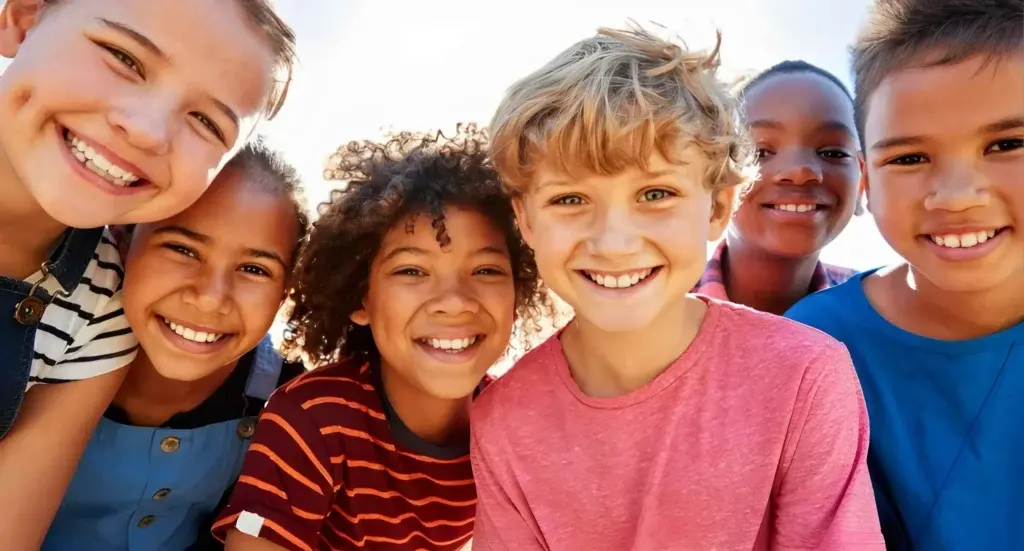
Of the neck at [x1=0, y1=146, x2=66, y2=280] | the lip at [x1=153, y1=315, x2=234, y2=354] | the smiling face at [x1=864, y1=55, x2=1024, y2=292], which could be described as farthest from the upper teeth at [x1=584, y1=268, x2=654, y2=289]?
the neck at [x1=0, y1=146, x2=66, y2=280]

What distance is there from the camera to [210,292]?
1.61 metres

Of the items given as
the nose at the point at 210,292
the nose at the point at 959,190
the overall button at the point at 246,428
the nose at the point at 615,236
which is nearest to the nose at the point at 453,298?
the nose at the point at 615,236

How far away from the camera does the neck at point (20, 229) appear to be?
4.82 feet

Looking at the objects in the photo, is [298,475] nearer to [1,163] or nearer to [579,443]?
[579,443]

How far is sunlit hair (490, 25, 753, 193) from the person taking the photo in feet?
4.36

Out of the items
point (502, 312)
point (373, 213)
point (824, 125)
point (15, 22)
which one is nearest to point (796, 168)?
point (824, 125)

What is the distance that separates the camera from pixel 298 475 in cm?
153

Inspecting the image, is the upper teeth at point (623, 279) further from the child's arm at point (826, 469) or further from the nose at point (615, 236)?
the child's arm at point (826, 469)

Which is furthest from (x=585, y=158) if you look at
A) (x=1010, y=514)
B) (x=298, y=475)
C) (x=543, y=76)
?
(x=1010, y=514)

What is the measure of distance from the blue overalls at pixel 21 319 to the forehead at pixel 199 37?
0.48 meters

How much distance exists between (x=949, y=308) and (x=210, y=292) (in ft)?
5.38

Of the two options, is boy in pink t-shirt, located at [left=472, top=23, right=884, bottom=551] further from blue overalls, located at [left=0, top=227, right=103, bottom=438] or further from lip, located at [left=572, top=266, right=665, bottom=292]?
blue overalls, located at [left=0, top=227, right=103, bottom=438]

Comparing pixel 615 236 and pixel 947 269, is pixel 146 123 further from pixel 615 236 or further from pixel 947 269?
pixel 947 269

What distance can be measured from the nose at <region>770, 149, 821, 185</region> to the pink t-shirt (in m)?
0.66
